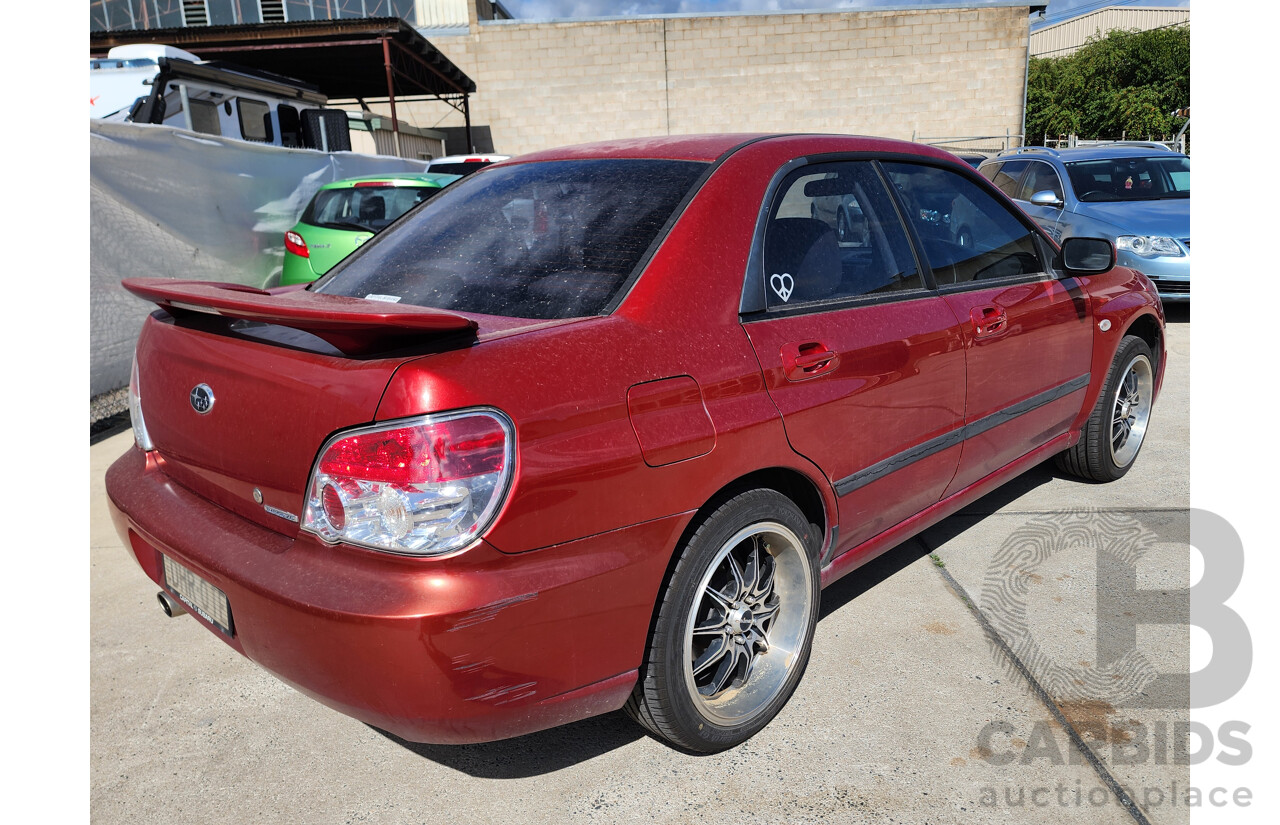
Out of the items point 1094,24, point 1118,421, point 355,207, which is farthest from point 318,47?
point 1094,24

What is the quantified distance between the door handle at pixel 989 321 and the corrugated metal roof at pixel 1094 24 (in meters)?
97.7

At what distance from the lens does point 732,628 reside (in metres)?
2.33

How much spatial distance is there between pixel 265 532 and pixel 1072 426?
337 centimetres

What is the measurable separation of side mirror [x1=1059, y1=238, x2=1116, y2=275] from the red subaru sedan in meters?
0.43

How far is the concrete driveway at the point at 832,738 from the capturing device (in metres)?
2.16

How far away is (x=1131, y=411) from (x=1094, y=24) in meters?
104

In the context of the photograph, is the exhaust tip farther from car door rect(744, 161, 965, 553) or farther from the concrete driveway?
car door rect(744, 161, 965, 553)

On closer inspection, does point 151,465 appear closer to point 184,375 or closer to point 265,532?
point 184,375

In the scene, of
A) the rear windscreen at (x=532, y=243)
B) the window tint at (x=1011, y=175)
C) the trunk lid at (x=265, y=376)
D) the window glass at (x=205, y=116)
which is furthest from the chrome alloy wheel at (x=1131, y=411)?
the window glass at (x=205, y=116)

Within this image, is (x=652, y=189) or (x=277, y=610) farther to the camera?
(x=652, y=189)

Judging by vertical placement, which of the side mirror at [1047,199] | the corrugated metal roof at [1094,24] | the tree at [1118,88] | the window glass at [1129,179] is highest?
the corrugated metal roof at [1094,24]

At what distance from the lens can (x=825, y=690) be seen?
8.57ft

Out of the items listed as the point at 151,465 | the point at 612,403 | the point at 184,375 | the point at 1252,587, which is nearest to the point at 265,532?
the point at 184,375

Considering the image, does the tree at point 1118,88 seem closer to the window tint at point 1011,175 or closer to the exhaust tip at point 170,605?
the window tint at point 1011,175
